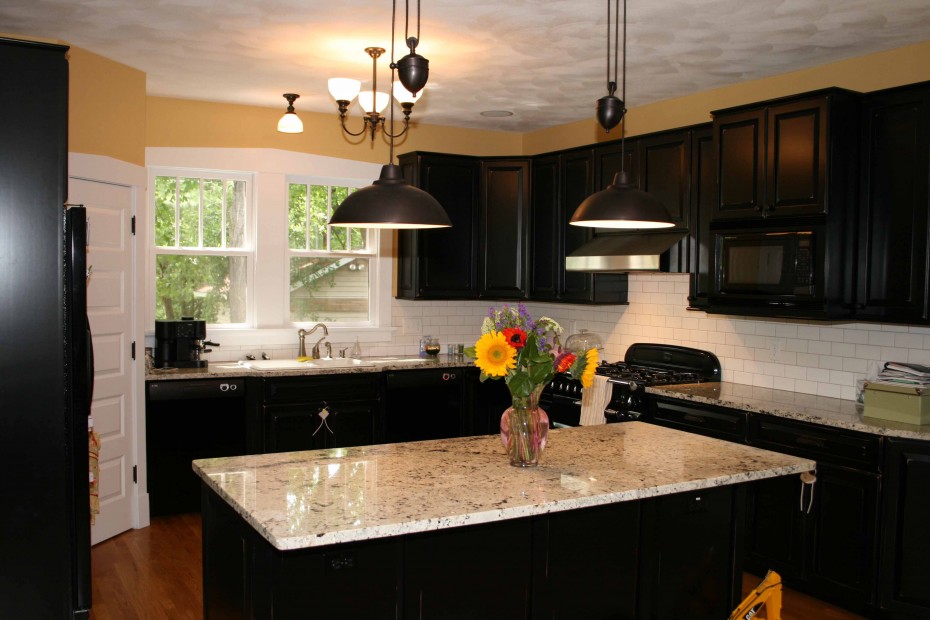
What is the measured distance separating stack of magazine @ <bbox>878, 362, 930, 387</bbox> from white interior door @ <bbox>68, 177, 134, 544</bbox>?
4171mm

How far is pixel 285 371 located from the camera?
17.7 ft

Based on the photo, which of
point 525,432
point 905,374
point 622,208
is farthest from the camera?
point 905,374

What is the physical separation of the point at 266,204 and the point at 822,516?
13.6 ft

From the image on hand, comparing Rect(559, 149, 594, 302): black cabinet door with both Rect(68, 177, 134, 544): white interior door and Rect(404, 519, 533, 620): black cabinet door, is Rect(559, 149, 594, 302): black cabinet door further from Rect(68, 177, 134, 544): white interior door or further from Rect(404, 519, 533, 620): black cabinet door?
Rect(404, 519, 533, 620): black cabinet door

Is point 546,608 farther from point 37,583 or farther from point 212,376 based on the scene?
point 212,376

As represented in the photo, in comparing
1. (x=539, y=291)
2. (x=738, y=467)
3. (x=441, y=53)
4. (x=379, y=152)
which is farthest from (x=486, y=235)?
(x=738, y=467)

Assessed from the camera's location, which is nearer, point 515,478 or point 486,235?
point 515,478

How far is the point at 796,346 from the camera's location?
4.78 metres

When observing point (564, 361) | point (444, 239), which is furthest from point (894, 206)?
point (444, 239)

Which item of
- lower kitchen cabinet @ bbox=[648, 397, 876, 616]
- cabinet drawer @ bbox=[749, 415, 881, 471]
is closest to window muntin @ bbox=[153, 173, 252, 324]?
lower kitchen cabinet @ bbox=[648, 397, 876, 616]

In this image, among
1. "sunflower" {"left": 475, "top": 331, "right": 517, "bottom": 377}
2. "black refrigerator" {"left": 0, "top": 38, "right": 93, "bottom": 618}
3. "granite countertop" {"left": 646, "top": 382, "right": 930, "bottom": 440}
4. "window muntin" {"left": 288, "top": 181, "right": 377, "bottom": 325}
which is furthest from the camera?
"window muntin" {"left": 288, "top": 181, "right": 377, "bottom": 325}

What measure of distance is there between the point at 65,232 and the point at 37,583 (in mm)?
772

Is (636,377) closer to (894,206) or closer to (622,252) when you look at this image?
(622,252)

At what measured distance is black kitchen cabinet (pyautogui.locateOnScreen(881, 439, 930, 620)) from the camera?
3623mm
